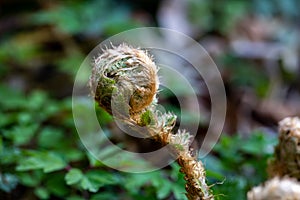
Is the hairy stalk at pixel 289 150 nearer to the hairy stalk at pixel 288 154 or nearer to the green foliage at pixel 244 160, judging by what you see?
the hairy stalk at pixel 288 154

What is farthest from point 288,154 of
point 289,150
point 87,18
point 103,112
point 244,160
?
point 87,18

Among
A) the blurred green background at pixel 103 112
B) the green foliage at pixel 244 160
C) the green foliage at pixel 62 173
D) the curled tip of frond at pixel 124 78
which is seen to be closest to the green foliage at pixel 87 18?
the blurred green background at pixel 103 112

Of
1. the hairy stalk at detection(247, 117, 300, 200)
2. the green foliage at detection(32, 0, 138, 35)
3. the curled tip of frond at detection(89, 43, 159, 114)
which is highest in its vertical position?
the green foliage at detection(32, 0, 138, 35)

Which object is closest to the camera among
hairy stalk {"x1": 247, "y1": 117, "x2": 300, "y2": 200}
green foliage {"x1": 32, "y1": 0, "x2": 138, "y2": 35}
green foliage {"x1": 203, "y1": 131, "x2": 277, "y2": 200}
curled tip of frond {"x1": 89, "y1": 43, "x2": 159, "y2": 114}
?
curled tip of frond {"x1": 89, "y1": 43, "x2": 159, "y2": 114}

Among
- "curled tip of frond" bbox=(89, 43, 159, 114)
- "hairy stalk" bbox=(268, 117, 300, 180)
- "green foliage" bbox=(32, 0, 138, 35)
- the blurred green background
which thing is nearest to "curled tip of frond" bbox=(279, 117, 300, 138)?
"hairy stalk" bbox=(268, 117, 300, 180)

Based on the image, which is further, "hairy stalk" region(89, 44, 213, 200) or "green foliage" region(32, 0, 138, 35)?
"green foliage" region(32, 0, 138, 35)

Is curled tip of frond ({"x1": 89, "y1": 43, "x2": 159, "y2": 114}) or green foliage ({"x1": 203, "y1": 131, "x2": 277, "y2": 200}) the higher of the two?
green foliage ({"x1": 203, "y1": 131, "x2": 277, "y2": 200})

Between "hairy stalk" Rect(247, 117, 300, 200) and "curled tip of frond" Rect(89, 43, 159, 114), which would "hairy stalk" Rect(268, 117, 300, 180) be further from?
"curled tip of frond" Rect(89, 43, 159, 114)
